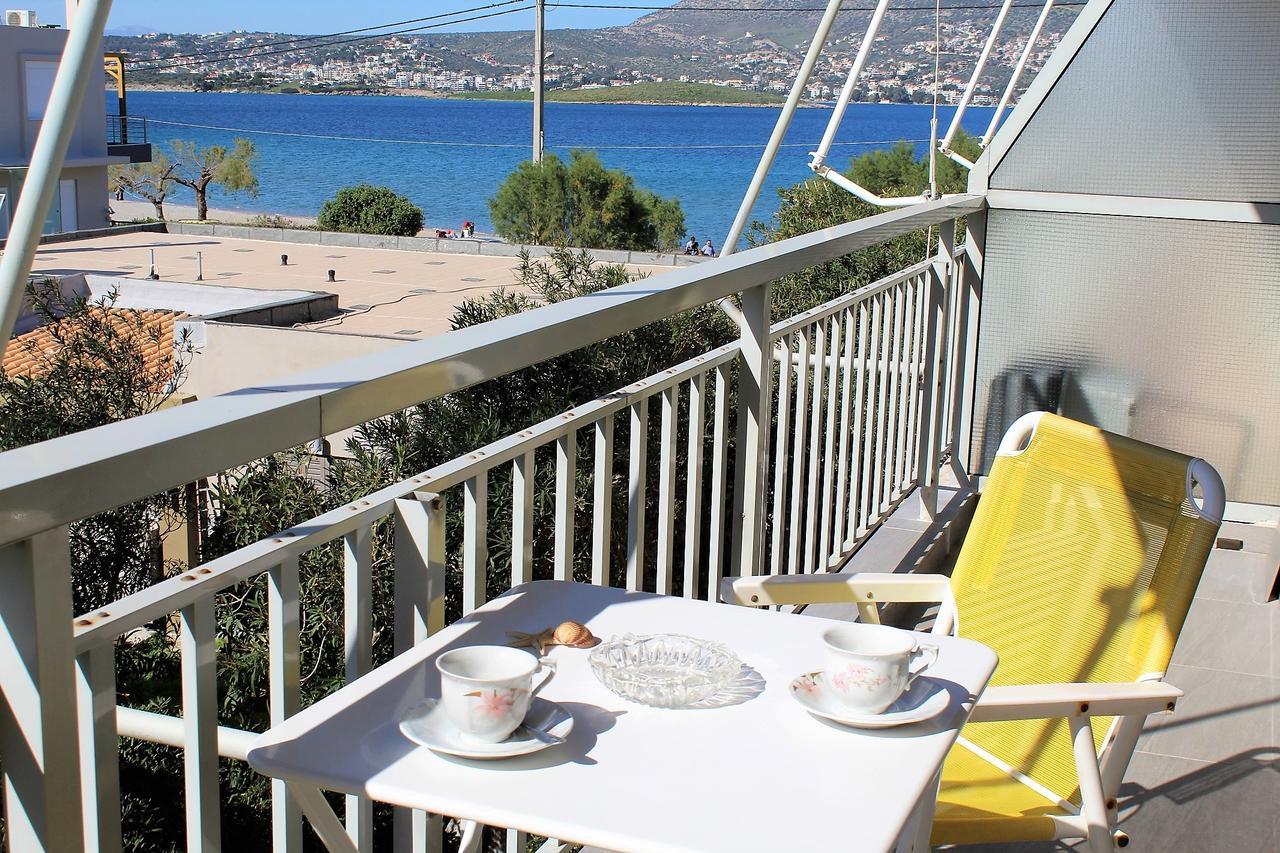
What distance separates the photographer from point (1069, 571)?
2291 mm

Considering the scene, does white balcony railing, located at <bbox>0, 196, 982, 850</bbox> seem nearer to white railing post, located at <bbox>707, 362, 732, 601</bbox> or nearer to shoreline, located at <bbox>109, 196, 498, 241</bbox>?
white railing post, located at <bbox>707, 362, 732, 601</bbox>

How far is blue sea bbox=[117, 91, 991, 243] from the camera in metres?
69.1

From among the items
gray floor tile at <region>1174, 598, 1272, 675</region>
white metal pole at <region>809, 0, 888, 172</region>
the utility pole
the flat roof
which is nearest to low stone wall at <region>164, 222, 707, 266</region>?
the flat roof

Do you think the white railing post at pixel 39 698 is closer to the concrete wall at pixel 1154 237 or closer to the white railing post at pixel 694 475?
the white railing post at pixel 694 475

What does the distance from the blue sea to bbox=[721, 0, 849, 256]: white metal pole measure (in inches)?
1941

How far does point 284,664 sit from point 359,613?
0.13m

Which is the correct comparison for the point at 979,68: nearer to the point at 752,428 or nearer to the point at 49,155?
the point at 752,428

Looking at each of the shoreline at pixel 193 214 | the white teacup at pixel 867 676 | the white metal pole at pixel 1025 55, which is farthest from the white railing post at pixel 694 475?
the shoreline at pixel 193 214

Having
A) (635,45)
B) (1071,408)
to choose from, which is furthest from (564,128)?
(1071,408)

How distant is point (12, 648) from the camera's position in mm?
996

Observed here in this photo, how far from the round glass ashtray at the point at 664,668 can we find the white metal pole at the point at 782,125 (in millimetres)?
1649

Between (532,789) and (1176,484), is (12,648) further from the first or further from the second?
(1176,484)

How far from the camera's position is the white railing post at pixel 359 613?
1.47 meters

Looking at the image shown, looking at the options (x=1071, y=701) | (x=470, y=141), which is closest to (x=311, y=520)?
(x=1071, y=701)
